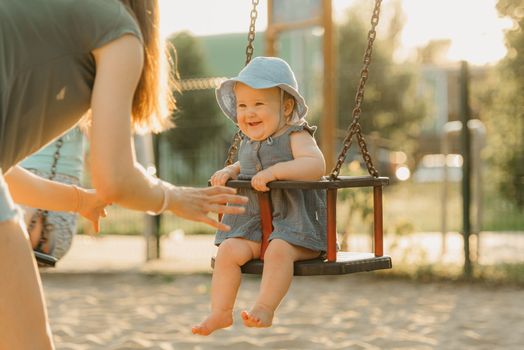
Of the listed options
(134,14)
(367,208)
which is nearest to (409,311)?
(367,208)

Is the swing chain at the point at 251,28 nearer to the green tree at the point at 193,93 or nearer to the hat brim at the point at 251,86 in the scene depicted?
the hat brim at the point at 251,86

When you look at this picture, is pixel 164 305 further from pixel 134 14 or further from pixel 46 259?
pixel 134 14

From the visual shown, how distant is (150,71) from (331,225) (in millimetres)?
1032

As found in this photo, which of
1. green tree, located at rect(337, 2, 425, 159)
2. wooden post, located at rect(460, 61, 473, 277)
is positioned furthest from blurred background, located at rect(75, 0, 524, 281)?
green tree, located at rect(337, 2, 425, 159)

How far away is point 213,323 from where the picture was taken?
10.6 feet

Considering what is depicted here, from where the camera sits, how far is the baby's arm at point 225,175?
3342mm

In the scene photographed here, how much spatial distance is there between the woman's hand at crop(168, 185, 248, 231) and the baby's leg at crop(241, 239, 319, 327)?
0.75 m

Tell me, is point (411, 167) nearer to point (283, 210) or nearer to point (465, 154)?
point (465, 154)

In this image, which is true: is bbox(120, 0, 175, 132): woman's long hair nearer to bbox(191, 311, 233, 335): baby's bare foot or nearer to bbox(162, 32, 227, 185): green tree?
bbox(191, 311, 233, 335): baby's bare foot

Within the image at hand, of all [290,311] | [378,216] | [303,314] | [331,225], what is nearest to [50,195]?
[331,225]

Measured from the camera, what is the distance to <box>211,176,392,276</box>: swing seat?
303cm

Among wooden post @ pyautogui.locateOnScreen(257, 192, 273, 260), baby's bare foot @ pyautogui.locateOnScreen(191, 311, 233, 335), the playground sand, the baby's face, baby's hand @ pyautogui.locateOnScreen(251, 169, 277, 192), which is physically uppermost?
the baby's face

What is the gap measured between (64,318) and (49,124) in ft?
15.4

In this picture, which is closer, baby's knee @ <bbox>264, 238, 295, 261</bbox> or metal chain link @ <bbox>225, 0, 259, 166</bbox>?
baby's knee @ <bbox>264, 238, 295, 261</bbox>
